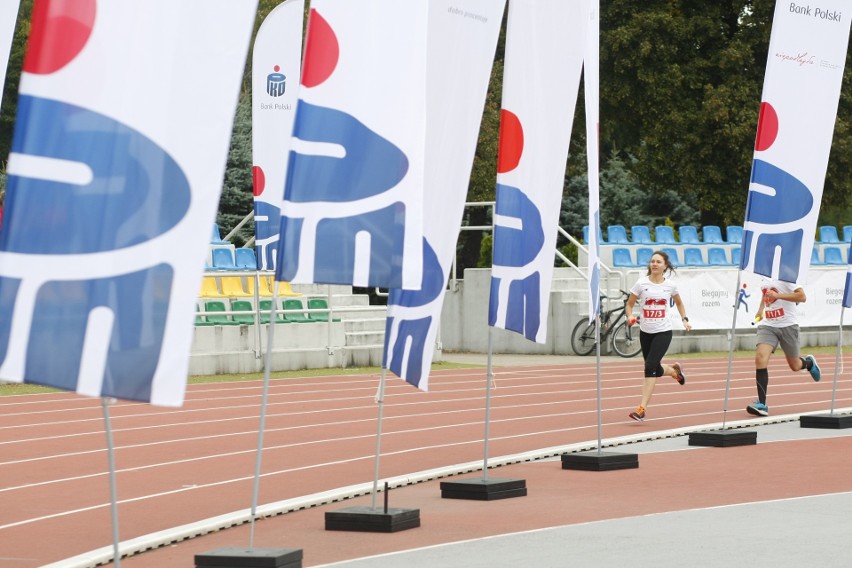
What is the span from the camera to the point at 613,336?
30391 mm

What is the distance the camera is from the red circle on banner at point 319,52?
8.80 metres

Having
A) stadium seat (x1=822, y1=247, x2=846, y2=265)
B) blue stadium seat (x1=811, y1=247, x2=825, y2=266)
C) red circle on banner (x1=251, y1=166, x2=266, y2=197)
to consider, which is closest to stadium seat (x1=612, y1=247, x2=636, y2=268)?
blue stadium seat (x1=811, y1=247, x2=825, y2=266)

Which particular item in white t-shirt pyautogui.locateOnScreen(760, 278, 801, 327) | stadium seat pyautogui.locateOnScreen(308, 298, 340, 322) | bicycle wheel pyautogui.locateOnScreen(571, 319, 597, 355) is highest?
white t-shirt pyautogui.locateOnScreen(760, 278, 801, 327)

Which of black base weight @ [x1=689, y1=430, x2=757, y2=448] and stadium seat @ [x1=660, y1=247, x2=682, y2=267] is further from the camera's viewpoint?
stadium seat @ [x1=660, y1=247, x2=682, y2=267]

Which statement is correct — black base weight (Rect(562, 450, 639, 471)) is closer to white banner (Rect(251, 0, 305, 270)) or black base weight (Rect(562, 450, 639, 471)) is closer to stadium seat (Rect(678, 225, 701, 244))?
white banner (Rect(251, 0, 305, 270))

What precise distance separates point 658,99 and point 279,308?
66.0 ft

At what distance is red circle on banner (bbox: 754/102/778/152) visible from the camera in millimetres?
15016

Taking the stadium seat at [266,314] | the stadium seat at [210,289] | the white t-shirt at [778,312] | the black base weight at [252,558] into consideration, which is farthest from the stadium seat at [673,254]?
the black base weight at [252,558]

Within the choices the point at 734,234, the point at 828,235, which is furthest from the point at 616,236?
the point at 828,235

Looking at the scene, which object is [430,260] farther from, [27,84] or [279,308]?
[279,308]

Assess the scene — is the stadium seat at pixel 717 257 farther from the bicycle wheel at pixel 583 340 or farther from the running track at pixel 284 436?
the running track at pixel 284 436

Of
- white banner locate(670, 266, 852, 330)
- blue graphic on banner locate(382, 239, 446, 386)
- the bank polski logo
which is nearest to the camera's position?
blue graphic on banner locate(382, 239, 446, 386)

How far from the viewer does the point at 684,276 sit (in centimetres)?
3120

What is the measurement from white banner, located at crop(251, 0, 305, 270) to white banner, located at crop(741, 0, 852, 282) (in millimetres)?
8084
